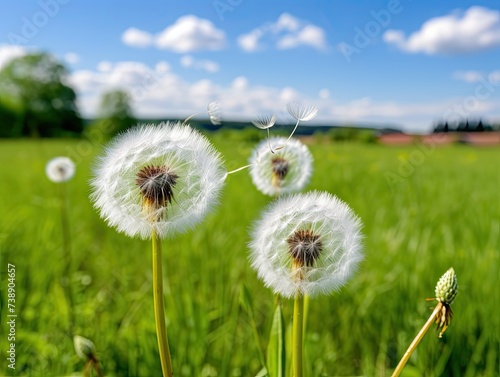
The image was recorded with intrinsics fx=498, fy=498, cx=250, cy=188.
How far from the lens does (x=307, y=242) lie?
2.87 ft

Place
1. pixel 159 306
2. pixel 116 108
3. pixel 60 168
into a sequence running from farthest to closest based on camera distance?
pixel 116 108, pixel 60 168, pixel 159 306

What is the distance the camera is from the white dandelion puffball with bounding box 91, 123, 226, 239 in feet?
2.71

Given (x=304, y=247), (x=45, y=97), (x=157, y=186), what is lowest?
(x=304, y=247)

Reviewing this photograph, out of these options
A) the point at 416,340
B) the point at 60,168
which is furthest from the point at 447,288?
the point at 60,168

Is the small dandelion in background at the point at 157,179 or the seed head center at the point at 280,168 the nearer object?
the small dandelion in background at the point at 157,179

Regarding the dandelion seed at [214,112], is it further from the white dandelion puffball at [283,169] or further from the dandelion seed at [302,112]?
the white dandelion puffball at [283,169]

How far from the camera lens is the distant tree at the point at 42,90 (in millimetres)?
47375

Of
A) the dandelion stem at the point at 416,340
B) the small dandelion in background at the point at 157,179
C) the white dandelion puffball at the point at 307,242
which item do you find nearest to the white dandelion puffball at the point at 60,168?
the small dandelion in background at the point at 157,179

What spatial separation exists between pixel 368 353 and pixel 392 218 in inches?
77.2

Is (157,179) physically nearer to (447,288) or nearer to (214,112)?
(214,112)

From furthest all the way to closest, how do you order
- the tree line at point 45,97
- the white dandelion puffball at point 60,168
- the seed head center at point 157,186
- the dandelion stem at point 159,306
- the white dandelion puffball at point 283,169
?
the tree line at point 45,97 < the white dandelion puffball at point 60,168 < the white dandelion puffball at point 283,169 < the seed head center at point 157,186 < the dandelion stem at point 159,306

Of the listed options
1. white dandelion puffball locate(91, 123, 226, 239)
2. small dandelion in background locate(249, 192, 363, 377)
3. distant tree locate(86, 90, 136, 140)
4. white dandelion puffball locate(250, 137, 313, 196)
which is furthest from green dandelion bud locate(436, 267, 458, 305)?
distant tree locate(86, 90, 136, 140)

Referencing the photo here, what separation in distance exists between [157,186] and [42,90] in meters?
53.5

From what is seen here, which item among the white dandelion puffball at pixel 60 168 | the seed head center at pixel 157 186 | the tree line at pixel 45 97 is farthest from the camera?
the tree line at pixel 45 97
